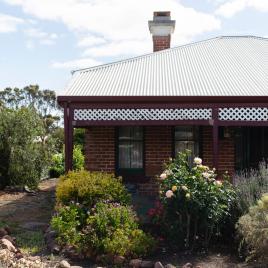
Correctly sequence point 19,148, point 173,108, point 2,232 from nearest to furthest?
point 2,232
point 173,108
point 19,148

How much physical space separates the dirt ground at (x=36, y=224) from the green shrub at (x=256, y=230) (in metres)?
0.41

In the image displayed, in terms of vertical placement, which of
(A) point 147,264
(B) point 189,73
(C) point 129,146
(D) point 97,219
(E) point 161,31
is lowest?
(A) point 147,264

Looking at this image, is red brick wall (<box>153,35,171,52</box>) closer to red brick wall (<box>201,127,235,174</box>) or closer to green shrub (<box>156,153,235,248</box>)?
red brick wall (<box>201,127,235,174</box>)

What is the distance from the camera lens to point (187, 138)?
42.8 feet

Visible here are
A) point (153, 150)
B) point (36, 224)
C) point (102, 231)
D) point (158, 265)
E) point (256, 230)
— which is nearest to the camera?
point (256, 230)

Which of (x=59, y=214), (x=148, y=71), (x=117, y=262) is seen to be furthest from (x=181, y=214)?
(x=148, y=71)

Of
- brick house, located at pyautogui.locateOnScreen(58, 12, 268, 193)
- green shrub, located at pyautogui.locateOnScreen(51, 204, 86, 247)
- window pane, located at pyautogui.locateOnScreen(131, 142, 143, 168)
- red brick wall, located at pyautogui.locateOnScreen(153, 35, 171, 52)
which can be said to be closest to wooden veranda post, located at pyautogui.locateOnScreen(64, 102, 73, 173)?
brick house, located at pyautogui.locateOnScreen(58, 12, 268, 193)

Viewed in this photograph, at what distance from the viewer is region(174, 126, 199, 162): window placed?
513 inches

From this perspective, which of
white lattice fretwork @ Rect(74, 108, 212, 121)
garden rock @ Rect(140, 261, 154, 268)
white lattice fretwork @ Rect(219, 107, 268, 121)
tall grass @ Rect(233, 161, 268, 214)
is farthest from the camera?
white lattice fretwork @ Rect(74, 108, 212, 121)

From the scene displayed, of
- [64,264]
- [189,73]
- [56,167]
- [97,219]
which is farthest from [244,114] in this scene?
[56,167]

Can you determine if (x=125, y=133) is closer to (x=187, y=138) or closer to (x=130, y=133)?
(x=130, y=133)

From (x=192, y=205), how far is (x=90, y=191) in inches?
80.0

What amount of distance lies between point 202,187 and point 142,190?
496 cm

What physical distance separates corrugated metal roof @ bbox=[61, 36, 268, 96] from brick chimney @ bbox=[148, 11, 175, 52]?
5.03ft
